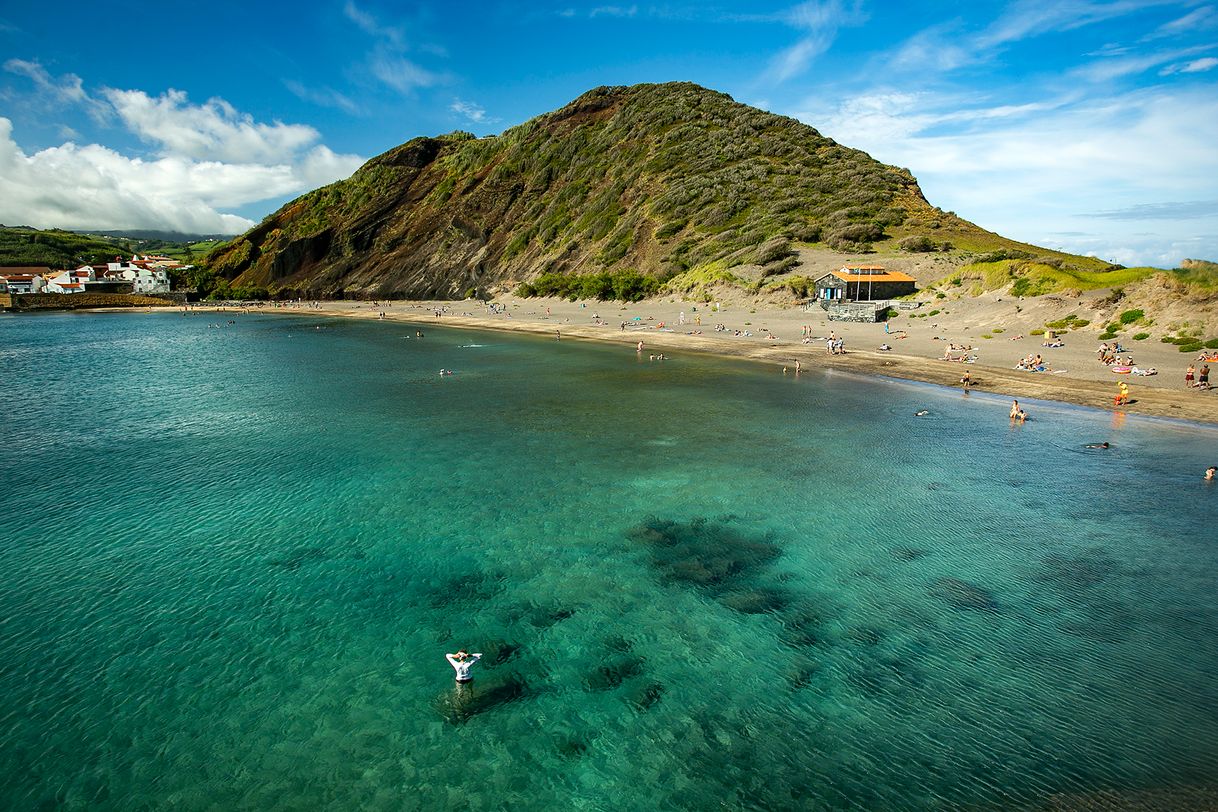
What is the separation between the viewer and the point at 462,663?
432 inches

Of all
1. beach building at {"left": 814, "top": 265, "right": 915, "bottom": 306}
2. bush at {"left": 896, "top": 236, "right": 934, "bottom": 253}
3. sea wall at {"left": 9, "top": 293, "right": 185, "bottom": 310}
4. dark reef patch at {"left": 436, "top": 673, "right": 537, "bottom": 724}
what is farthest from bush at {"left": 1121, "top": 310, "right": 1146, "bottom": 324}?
sea wall at {"left": 9, "top": 293, "right": 185, "bottom": 310}

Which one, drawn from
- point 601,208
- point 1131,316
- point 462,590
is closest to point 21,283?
point 601,208

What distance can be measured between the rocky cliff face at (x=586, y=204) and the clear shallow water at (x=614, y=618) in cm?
6111

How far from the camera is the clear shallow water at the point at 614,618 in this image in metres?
9.24

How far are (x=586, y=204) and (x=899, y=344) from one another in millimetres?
85945

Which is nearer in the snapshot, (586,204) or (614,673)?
(614,673)

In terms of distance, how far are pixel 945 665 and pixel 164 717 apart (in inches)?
582

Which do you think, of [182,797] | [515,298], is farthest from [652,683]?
[515,298]

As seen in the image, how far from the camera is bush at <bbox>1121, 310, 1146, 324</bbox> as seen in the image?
1607 inches

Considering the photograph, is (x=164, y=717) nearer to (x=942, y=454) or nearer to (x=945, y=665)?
(x=945, y=665)

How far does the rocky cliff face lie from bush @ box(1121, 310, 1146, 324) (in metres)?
40.1

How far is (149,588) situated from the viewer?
14445 millimetres

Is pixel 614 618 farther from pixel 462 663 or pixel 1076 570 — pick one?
pixel 1076 570

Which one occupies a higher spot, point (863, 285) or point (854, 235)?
point (854, 235)
